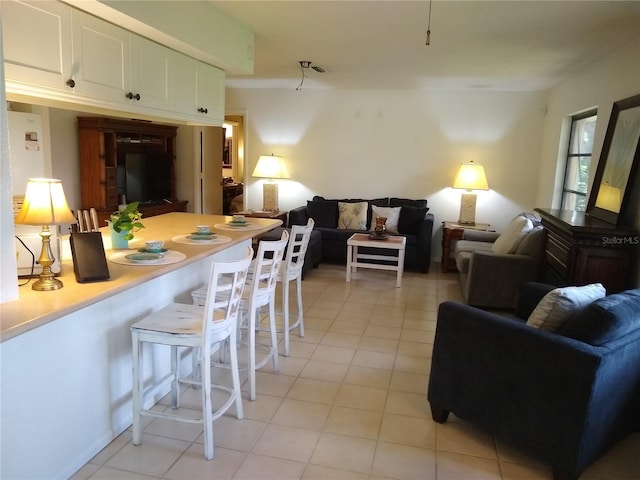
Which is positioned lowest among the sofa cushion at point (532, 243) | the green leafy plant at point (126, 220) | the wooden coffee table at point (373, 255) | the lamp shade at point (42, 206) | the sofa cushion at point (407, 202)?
the wooden coffee table at point (373, 255)

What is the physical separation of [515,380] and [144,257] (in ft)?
6.31

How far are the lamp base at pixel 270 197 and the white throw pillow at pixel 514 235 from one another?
10.9 feet

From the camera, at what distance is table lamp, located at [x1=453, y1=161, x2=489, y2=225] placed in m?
6.13

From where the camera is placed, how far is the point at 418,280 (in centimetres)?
580

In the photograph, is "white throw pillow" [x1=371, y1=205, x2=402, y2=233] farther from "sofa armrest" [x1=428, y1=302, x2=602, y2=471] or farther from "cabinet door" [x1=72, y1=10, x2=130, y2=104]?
"cabinet door" [x1=72, y1=10, x2=130, y2=104]

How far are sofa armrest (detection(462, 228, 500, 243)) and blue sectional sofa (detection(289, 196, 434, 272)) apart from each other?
440 mm

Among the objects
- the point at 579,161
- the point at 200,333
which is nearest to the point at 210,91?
the point at 200,333

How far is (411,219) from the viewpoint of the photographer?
20.5ft

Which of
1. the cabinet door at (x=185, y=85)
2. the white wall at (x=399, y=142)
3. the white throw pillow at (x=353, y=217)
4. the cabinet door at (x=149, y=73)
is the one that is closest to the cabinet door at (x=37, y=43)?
the cabinet door at (x=149, y=73)

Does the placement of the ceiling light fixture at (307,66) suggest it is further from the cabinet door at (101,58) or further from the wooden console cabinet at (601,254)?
the wooden console cabinet at (601,254)

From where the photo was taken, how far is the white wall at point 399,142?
6395mm

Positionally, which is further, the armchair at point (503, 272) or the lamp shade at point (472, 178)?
the lamp shade at point (472, 178)

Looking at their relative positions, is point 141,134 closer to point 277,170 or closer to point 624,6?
point 277,170

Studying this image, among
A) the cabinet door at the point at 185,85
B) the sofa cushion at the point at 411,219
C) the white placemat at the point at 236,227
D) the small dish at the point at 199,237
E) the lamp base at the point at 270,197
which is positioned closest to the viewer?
the small dish at the point at 199,237
